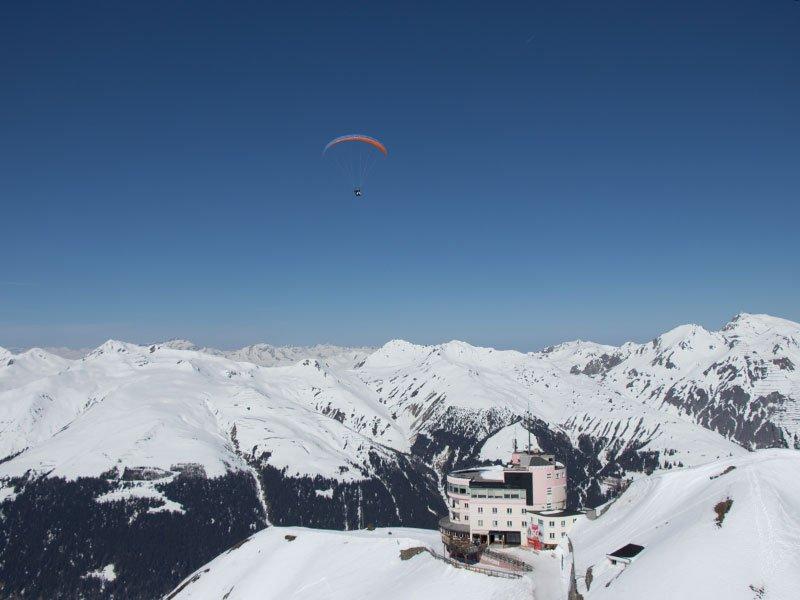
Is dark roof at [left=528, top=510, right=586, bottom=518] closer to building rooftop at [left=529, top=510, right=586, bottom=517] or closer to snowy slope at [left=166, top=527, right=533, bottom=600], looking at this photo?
building rooftop at [left=529, top=510, right=586, bottom=517]

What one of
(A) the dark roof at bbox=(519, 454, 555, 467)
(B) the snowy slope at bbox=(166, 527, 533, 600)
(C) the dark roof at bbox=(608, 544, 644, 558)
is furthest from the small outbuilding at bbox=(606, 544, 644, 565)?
(A) the dark roof at bbox=(519, 454, 555, 467)

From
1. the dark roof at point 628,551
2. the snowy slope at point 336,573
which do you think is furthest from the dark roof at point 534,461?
the dark roof at point 628,551

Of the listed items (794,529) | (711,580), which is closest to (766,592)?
(711,580)

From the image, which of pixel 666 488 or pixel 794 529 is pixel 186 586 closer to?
pixel 666 488

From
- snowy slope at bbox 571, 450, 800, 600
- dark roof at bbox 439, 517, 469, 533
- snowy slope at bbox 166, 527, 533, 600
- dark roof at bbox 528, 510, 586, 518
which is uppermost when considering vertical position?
snowy slope at bbox 571, 450, 800, 600

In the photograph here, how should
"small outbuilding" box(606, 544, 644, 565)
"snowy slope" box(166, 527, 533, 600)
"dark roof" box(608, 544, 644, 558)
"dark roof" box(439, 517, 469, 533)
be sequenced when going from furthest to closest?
"dark roof" box(439, 517, 469, 533), "snowy slope" box(166, 527, 533, 600), "dark roof" box(608, 544, 644, 558), "small outbuilding" box(606, 544, 644, 565)

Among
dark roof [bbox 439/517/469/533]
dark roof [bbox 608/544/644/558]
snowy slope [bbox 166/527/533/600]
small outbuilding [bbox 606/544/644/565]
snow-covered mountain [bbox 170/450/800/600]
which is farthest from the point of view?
dark roof [bbox 439/517/469/533]

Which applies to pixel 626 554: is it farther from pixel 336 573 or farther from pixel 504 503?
pixel 336 573
